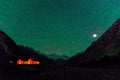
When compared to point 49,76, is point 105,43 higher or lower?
higher

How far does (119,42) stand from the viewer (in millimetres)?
146250

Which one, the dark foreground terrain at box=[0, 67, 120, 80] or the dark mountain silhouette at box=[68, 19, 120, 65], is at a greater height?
the dark mountain silhouette at box=[68, 19, 120, 65]

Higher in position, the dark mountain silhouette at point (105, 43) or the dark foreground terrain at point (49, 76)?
the dark mountain silhouette at point (105, 43)

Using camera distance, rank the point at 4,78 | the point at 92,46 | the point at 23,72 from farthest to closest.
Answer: the point at 92,46 → the point at 23,72 → the point at 4,78

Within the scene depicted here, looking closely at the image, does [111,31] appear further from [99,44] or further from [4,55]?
[4,55]

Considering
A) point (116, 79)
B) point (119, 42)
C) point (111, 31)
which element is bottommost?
point (116, 79)

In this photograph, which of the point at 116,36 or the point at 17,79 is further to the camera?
the point at 116,36

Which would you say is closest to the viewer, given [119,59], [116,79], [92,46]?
[116,79]

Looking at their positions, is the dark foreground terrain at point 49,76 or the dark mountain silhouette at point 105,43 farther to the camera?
the dark mountain silhouette at point 105,43

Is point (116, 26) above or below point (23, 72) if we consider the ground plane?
above

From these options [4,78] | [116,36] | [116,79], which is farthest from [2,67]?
[116,36]

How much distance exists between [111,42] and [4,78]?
13646 centimetres

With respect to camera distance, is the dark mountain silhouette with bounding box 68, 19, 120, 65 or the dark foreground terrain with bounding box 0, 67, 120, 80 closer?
the dark foreground terrain with bounding box 0, 67, 120, 80

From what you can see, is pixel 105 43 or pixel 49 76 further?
pixel 105 43
